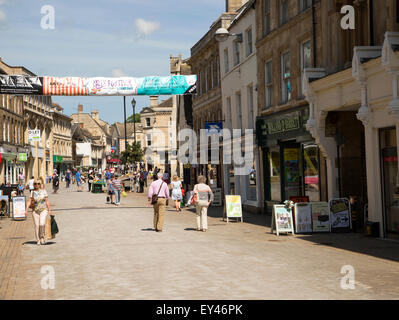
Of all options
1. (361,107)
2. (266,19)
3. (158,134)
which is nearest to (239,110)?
(266,19)

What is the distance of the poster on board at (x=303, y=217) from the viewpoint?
1845 centimetres

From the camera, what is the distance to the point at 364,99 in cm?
1659

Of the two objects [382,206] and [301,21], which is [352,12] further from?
[382,206]

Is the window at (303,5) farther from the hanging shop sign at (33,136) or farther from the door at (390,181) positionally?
the hanging shop sign at (33,136)

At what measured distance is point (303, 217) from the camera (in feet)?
60.8

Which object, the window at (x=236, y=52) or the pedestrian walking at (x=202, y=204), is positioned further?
the window at (x=236, y=52)

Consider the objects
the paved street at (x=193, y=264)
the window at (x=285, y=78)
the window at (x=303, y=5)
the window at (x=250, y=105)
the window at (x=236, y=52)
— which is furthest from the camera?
the window at (x=236, y=52)

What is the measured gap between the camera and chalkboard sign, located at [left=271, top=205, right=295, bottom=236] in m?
18.2

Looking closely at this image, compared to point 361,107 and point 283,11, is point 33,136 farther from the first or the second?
point 361,107

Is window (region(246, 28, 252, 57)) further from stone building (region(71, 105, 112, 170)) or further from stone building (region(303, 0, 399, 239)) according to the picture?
stone building (region(71, 105, 112, 170))

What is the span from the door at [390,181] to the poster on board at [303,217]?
266cm

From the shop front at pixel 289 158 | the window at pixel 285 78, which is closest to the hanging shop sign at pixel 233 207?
the shop front at pixel 289 158

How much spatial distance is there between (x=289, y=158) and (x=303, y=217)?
666 cm

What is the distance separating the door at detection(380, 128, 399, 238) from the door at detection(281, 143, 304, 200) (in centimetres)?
718
